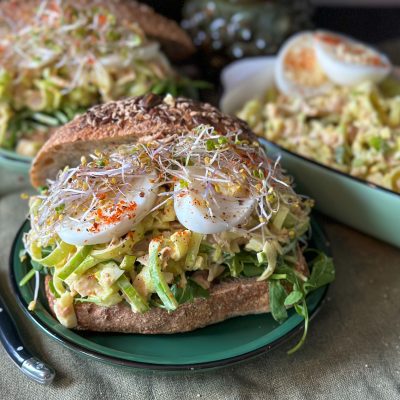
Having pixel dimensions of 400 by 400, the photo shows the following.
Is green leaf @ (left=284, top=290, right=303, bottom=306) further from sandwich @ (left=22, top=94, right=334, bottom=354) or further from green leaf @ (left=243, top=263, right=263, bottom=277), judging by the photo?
green leaf @ (left=243, top=263, right=263, bottom=277)

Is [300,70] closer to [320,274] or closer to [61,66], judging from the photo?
[61,66]

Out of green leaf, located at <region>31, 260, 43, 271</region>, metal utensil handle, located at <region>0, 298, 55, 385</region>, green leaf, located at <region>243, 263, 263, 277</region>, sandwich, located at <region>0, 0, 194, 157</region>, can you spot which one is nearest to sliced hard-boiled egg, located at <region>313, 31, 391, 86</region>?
sandwich, located at <region>0, 0, 194, 157</region>

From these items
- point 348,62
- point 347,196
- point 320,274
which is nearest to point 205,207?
point 320,274

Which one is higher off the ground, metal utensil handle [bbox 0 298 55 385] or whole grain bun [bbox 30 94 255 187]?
whole grain bun [bbox 30 94 255 187]

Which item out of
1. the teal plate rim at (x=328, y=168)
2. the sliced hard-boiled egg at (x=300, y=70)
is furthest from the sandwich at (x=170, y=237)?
the sliced hard-boiled egg at (x=300, y=70)

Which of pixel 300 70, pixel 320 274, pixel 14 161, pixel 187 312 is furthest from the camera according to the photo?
pixel 300 70

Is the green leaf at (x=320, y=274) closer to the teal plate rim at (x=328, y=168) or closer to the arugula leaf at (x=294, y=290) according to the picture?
the arugula leaf at (x=294, y=290)
